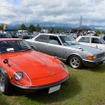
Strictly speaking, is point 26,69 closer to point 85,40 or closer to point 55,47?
point 55,47

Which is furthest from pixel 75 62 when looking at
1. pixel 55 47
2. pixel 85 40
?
pixel 85 40

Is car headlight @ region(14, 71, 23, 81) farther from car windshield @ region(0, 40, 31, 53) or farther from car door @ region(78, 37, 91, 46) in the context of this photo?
car door @ region(78, 37, 91, 46)

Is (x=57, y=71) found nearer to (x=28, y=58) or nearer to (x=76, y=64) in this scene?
(x=28, y=58)

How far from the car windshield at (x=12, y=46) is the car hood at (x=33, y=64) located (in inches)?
10.8

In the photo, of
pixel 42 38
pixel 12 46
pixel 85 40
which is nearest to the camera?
pixel 12 46

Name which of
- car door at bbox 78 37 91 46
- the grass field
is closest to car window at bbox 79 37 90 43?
car door at bbox 78 37 91 46

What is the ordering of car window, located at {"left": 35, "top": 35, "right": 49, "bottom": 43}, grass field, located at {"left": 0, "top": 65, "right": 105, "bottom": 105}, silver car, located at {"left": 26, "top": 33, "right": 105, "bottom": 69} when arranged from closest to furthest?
1. grass field, located at {"left": 0, "top": 65, "right": 105, "bottom": 105}
2. silver car, located at {"left": 26, "top": 33, "right": 105, "bottom": 69}
3. car window, located at {"left": 35, "top": 35, "right": 49, "bottom": 43}

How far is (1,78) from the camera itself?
4570 mm

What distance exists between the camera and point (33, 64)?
4746 millimetres

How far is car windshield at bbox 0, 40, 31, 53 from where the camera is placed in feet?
18.1

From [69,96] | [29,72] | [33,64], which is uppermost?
[33,64]

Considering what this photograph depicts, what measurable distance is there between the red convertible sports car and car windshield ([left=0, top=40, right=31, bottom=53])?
4.0 inches

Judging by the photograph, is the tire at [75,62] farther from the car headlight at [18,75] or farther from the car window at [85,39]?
the car window at [85,39]

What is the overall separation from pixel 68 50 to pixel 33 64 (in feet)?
11.7
